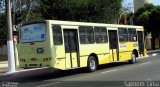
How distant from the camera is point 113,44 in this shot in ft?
82.7

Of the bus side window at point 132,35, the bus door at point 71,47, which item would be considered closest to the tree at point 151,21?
the bus side window at point 132,35

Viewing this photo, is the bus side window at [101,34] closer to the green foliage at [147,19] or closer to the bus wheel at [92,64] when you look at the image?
the bus wheel at [92,64]

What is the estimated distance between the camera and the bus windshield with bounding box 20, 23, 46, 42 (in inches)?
787

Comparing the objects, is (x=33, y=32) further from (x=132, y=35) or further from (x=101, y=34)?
(x=132, y=35)

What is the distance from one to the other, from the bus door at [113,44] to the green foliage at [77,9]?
40.6 feet

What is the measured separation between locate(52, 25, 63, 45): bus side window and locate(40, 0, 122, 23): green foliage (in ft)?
56.5

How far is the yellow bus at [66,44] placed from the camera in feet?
64.6

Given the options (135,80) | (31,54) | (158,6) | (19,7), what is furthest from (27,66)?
(158,6)

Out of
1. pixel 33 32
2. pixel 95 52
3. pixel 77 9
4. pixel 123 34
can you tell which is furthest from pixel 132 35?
pixel 77 9

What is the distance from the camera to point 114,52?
25.1 meters

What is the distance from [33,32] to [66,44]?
1755 mm

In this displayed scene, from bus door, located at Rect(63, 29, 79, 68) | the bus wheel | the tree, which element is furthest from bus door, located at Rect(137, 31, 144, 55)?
the tree

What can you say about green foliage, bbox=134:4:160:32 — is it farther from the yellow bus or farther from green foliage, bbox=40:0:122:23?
the yellow bus

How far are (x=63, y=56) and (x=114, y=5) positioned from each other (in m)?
20.4
